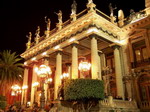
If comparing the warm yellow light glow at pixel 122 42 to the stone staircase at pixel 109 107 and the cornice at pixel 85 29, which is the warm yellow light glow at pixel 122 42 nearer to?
the cornice at pixel 85 29

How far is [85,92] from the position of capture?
15773 mm

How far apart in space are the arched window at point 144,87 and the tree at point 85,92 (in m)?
7.08

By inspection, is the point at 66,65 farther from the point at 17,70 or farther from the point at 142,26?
the point at 142,26

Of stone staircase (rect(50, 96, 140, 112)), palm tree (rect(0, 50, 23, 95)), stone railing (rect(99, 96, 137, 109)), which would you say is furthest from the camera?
palm tree (rect(0, 50, 23, 95))

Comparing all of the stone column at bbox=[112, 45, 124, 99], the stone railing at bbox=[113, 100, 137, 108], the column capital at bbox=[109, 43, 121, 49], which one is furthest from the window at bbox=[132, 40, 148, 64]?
the stone railing at bbox=[113, 100, 137, 108]

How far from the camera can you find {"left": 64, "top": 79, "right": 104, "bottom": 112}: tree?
51.9 ft

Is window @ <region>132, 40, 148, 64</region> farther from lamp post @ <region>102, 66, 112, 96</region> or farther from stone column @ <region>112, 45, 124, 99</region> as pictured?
lamp post @ <region>102, 66, 112, 96</region>

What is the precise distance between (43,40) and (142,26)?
15.0 metres

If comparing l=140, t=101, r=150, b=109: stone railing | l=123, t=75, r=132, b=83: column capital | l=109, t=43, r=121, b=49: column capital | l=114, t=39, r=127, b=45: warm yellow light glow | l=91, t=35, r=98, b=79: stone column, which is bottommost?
l=140, t=101, r=150, b=109: stone railing

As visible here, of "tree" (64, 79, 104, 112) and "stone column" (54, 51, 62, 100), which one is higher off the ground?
"stone column" (54, 51, 62, 100)

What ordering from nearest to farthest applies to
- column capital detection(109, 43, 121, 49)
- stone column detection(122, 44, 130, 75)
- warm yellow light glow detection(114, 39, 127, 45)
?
1. stone column detection(122, 44, 130, 75)
2. column capital detection(109, 43, 121, 49)
3. warm yellow light glow detection(114, 39, 127, 45)

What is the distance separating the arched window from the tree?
7080mm

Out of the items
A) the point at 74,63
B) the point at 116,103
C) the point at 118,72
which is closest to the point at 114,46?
the point at 118,72

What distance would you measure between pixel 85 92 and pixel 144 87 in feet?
29.1
